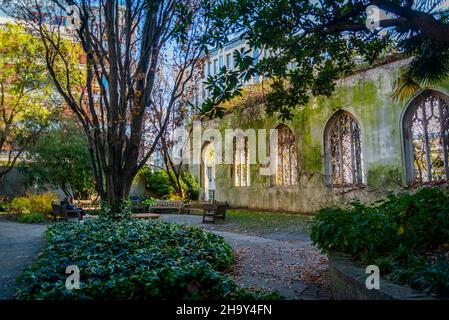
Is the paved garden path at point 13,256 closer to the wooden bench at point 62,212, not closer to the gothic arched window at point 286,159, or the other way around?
the wooden bench at point 62,212

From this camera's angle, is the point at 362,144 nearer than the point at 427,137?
No

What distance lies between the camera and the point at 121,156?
32.7 feet

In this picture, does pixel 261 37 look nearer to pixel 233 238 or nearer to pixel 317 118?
pixel 233 238

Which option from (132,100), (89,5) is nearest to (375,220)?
(132,100)

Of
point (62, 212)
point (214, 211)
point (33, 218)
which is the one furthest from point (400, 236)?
point (33, 218)

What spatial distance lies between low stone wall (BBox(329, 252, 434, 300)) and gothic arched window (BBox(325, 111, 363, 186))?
9.94 m

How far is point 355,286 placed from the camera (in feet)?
11.7

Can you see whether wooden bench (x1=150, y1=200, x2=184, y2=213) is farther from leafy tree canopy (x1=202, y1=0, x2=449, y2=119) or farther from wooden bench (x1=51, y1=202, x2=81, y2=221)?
leafy tree canopy (x1=202, y1=0, x2=449, y2=119)

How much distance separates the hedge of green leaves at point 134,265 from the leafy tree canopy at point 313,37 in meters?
2.07

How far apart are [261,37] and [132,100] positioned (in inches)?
256

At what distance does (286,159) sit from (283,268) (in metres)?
11.6

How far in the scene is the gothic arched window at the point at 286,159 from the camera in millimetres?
16703

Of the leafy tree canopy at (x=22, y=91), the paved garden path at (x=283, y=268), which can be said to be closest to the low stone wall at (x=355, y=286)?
the paved garden path at (x=283, y=268)

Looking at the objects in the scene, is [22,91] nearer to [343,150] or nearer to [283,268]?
[343,150]
